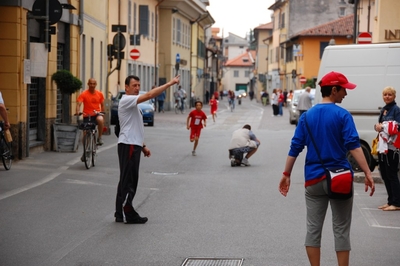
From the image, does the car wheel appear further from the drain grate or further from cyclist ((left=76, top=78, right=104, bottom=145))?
the drain grate

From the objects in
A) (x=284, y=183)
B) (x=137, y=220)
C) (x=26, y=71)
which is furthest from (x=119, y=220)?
(x=26, y=71)

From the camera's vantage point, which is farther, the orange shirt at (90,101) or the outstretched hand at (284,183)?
the orange shirt at (90,101)

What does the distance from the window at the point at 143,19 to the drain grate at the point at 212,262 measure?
1703 inches

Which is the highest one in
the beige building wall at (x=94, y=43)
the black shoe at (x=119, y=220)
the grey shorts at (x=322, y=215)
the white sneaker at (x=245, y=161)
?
the beige building wall at (x=94, y=43)

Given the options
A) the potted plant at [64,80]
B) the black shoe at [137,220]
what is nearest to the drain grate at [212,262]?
the black shoe at [137,220]

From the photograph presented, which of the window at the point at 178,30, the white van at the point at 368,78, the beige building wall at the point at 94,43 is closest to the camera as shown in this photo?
the white van at the point at 368,78

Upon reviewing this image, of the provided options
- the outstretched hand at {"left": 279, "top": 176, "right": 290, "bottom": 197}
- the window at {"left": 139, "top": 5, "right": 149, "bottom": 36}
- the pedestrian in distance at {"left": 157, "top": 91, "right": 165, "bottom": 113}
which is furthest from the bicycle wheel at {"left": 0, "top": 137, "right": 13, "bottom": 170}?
the pedestrian in distance at {"left": 157, "top": 91, "right": 165, "bottom": 113}

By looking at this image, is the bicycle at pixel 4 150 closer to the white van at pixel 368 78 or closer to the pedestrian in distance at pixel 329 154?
the white van at pixel 368 78

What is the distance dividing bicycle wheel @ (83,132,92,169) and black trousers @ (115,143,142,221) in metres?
6.46

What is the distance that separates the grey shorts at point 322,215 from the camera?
7082 millimetres

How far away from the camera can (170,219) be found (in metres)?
10.9

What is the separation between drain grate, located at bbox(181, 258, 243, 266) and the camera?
8031 mm

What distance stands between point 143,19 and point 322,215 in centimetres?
4510

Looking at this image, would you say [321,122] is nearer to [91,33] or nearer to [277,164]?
[277,164]
